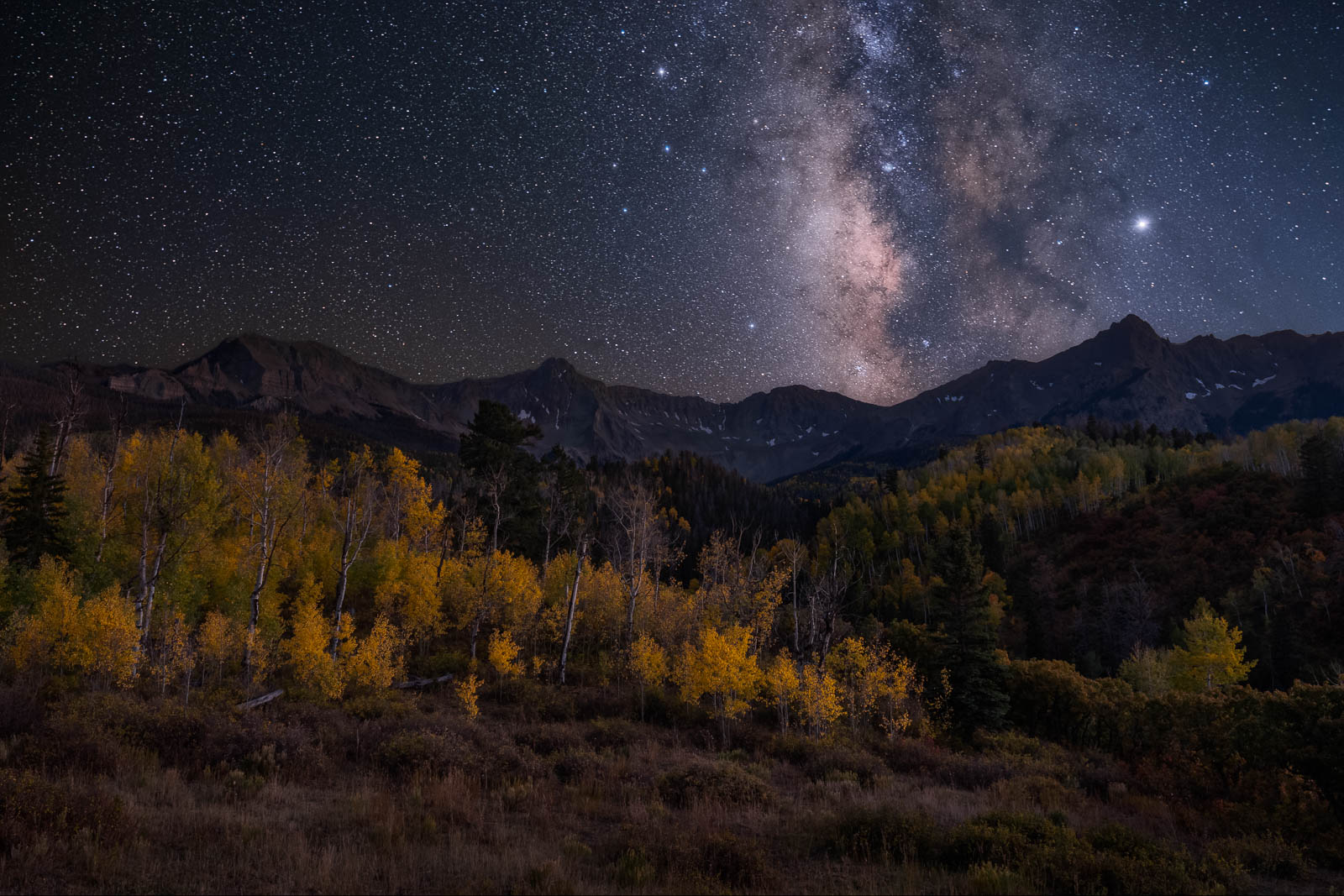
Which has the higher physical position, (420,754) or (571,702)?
(420,754)

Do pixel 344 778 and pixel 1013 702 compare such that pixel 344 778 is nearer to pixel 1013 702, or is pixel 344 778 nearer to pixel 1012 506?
pixel 1013 702

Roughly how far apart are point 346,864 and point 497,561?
32.1m

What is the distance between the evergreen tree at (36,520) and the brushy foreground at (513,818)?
1750 centimetres

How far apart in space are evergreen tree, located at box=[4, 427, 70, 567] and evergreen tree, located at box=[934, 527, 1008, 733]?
4970 cm

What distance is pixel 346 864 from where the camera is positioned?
8.81m

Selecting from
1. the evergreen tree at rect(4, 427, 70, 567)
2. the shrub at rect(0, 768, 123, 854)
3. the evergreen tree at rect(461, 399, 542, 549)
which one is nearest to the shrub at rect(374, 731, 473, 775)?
the shrub at rect(0, 768, 123, 854)

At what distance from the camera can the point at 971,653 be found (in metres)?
35.3

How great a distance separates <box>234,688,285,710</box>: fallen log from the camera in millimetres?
20548

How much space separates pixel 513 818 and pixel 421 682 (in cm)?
2002

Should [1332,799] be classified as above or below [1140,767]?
above

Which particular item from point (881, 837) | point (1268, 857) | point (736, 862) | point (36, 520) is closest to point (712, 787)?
point (881, 837)

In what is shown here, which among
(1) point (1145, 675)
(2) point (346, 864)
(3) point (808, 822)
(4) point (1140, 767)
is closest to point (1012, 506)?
(1) point (1145, 675)

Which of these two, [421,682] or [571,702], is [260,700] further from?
[571,702]

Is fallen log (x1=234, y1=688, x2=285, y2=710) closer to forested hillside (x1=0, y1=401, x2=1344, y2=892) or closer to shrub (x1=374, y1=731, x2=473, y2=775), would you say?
forested hillside (x1=0, y1=401, x2=1344, y2=892)
